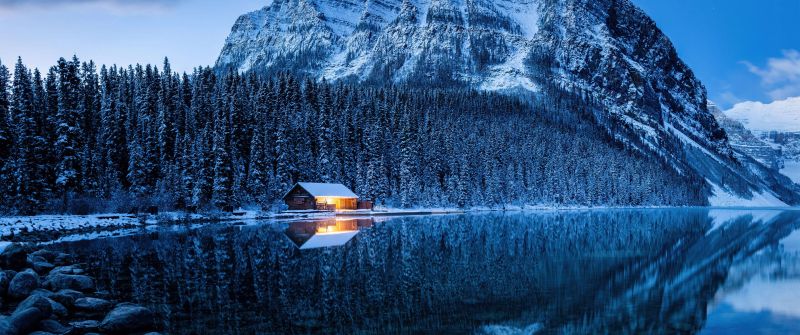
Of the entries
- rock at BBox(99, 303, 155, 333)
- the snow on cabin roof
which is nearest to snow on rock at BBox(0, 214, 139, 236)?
the snow on cabin roof

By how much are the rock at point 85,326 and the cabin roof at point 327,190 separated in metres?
63.2

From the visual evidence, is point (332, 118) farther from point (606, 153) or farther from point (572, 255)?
point (606, 153)

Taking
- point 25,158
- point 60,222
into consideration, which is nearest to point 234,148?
point 25,158

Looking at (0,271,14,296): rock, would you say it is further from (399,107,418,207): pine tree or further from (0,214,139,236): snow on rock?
(399,107,418,207): pine tree

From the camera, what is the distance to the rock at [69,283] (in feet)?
66.0

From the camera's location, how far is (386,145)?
101 meters

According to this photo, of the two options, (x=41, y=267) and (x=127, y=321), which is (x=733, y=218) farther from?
(x=127, y=321)

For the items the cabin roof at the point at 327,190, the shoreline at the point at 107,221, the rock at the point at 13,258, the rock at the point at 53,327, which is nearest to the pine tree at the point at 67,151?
the shoreline at the point at 107,221

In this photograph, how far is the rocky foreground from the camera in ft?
46.0

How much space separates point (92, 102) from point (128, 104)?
17.3 feet

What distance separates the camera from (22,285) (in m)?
18.9

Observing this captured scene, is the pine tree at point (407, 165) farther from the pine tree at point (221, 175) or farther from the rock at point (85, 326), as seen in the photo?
the rock at point (85, 326)

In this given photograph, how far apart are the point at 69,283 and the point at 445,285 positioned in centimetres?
1416

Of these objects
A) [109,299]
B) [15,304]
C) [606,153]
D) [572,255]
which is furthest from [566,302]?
[606,153]
